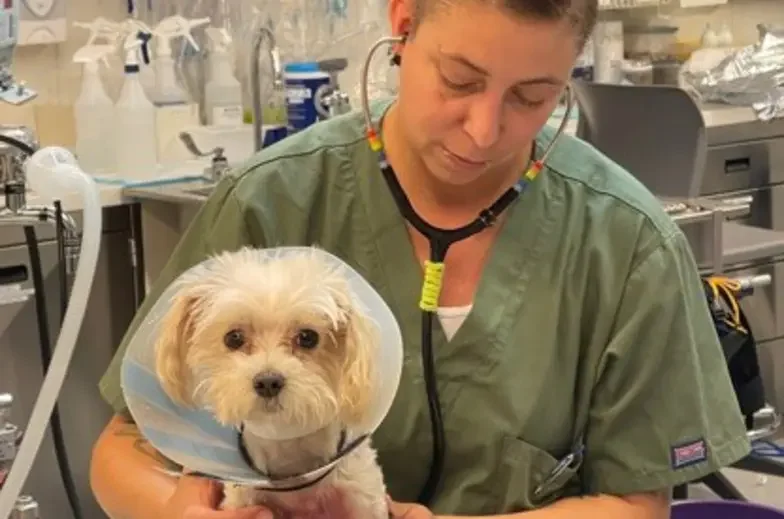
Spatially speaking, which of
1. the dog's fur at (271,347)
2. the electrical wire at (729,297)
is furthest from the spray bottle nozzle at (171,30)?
the dog's fur at (271,347)

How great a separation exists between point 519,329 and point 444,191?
0.16m

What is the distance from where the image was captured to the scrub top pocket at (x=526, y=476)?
1.22m

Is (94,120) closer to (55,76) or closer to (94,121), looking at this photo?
(94,121)

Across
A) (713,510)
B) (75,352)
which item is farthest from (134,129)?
(713,510)

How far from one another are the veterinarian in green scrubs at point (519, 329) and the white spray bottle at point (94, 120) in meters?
1.39

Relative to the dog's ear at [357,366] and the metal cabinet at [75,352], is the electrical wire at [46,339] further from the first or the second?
the dog's ear at [357,366]

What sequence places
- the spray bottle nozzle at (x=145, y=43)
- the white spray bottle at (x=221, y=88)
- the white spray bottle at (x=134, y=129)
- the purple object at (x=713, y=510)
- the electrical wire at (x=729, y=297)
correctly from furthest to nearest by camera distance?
the white spray bottle at (x=221, y=88), the spray bottle nozzle at (x=145, y=43), the white spray bottle at (x=134, y=129), the electrical wire at (x=729, y=297), the purple object at (x=713, y=510)

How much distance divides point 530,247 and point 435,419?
0.66 feet

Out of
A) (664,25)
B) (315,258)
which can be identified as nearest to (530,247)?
(315,258)

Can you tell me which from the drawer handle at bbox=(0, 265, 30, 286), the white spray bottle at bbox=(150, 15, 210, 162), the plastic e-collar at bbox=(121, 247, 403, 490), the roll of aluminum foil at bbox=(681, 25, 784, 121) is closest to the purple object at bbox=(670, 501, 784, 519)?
the plastic e-collar at bbox=(121, 247, 403, 490)

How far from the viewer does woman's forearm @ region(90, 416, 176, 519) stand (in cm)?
118

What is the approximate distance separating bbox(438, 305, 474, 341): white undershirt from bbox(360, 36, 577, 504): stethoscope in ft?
0.04

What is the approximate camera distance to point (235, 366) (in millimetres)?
917

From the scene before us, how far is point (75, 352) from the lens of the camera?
2.37 meters
